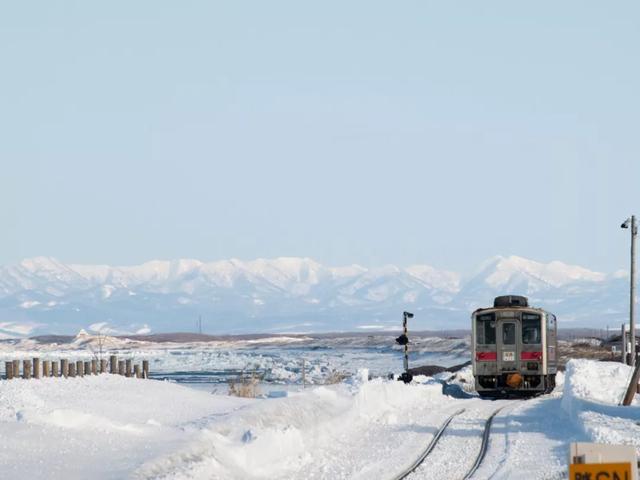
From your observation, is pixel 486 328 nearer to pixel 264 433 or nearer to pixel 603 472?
pixel 264 433

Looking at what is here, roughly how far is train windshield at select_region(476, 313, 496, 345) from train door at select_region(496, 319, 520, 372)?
242 millimetres

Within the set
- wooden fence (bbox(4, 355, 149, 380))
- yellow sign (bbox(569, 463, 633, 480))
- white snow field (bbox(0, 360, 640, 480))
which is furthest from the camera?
wooden fence (bbox(4, 355, 149, 380))

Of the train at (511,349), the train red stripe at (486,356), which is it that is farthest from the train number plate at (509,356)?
the train red stripe at (486,356)

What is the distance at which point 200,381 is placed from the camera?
60.8m

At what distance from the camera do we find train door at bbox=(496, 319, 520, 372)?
3912 centimetres

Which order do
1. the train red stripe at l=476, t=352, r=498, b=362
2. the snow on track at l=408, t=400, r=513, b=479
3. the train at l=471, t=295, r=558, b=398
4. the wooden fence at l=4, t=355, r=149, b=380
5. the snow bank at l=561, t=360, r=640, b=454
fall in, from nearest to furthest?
the snow on track at l=408, t=400, r=513, b=479 → the snow bank at l=561, t=360, r=640, b=454 → the wooden fence at l=4, t=355, r=149, b=380 → the train at l=471, t=295, r=558, b=398 → the train red stripe at l=476, t=352, r=498, b=362

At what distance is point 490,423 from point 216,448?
10951mm

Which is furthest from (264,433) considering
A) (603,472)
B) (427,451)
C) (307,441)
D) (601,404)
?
(601,404)

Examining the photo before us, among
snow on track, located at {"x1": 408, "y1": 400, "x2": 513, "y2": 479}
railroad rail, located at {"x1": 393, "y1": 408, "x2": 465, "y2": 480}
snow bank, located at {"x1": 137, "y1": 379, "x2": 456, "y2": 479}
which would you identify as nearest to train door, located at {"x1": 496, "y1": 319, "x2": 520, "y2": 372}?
snow on track, located at {"x1": 408, "y1": 400, "x2": 513, "y2": 479}

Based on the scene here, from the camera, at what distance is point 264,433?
19062 millimetres

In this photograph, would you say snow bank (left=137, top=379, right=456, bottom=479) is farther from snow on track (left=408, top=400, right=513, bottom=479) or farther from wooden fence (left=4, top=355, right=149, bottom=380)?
wooden fence (left=4, top=355, right=149, bottom=380)

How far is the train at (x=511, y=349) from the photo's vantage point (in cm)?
3909

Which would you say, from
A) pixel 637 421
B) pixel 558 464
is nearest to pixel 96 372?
pixel 637 421

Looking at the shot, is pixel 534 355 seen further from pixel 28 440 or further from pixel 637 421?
pixel 28 440
